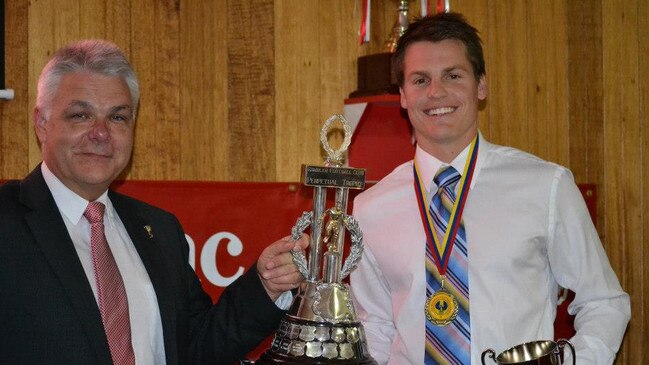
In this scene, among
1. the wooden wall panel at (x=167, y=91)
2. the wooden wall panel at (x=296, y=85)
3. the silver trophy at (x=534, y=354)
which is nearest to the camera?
the silver trophy at (x=534, y=354)

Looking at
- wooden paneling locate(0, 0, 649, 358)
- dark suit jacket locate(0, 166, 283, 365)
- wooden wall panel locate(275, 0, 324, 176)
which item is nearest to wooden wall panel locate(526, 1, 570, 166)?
wooden paneling locate(0, 0, 649, 358)

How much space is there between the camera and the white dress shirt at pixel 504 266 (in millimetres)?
2441

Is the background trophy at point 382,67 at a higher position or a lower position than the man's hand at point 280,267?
higher

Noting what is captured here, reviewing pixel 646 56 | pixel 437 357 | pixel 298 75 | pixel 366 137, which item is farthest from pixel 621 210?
pixel 437 357

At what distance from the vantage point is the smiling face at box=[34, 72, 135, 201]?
2230mm

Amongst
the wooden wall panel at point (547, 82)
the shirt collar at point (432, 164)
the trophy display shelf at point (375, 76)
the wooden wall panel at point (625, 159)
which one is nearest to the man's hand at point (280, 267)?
the shirt collar at point (432, 164)

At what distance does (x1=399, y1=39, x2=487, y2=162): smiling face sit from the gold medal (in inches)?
16.3

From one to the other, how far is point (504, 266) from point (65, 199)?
1135mm

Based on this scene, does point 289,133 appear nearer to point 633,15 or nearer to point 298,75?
point 298,75

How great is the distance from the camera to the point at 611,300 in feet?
8.02

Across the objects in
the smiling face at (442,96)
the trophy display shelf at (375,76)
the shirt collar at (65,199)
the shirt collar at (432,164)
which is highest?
the trophy display shelf at (375,76)

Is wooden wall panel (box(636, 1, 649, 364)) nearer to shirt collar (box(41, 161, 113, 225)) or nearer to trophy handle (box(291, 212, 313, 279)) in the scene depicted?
trophy handle (box(291, 212, 313, 279))

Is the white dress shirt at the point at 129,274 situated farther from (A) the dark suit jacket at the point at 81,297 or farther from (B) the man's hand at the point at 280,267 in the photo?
(B) the man's hand at the point at 280,267

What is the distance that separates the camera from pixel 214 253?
328 cm
